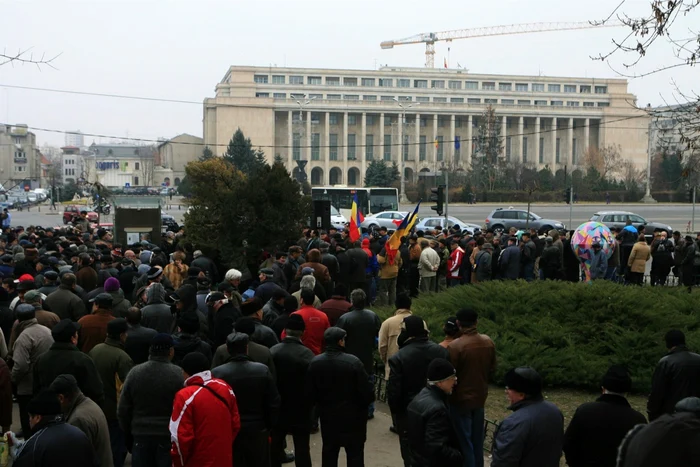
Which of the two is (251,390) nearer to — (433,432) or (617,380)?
(433,432)

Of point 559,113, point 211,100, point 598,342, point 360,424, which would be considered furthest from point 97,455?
point 559,113

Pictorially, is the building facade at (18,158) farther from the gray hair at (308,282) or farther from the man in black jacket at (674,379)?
the man in black jacket at (674,379)

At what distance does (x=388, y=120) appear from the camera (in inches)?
4749

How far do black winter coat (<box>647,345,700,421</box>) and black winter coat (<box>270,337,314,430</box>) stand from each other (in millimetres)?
3076

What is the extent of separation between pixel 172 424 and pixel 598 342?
7.23 metres

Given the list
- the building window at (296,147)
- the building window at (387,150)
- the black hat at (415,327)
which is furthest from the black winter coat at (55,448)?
the building window at (387,150)

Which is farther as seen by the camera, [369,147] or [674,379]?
[369,147]

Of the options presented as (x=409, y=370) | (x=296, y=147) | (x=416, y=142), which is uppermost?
(x=416, y=142)

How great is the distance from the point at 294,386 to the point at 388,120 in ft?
378

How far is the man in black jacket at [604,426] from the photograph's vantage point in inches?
205

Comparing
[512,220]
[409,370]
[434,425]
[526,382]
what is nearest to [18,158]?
[512,220]

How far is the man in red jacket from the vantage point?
213 inches

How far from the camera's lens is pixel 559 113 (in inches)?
4776

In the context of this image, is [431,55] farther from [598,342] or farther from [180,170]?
[598,342]
